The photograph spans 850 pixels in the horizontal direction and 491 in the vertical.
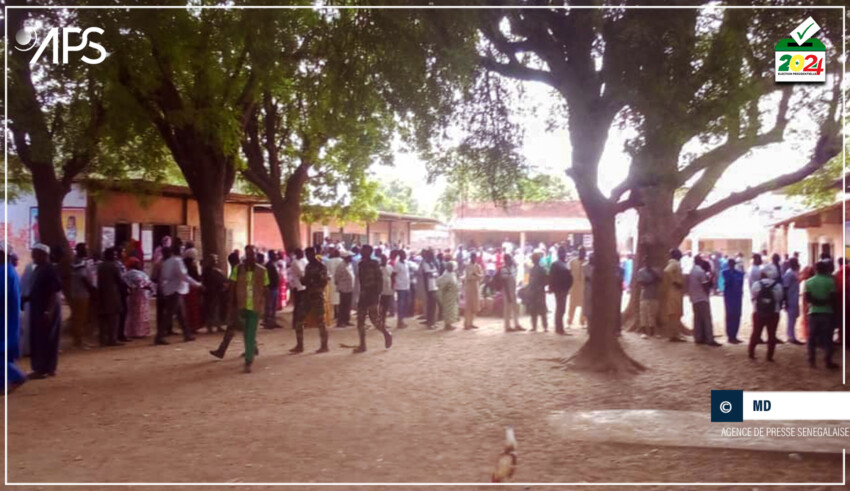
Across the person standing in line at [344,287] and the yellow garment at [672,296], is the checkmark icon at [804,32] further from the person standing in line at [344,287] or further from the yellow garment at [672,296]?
the person standing in line at [344,287]

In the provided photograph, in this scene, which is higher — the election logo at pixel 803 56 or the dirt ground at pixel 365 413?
the election logo at pixel 803 56

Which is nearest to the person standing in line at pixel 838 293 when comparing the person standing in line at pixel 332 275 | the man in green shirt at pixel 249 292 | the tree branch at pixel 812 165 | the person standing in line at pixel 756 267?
the tree branch at pixel 812 165

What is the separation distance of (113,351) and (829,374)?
925 centimetres

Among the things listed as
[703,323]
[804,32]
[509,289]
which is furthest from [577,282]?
[804,32]

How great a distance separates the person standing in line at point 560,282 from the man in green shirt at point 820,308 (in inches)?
208

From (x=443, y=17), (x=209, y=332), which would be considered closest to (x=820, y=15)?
(x=443, y=17)

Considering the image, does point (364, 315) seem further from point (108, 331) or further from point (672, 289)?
point (672, 289)

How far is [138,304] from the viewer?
12.3 m

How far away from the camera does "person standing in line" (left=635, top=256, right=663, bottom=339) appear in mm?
12062

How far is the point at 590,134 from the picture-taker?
8.05m

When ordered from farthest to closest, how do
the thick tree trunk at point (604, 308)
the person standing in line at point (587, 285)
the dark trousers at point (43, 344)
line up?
the person standing in line at point (587, 285) < the thick tree trunk at point (604, 308) < the dark trousers at point (43, 344)

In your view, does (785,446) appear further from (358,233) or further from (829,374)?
(358,233)

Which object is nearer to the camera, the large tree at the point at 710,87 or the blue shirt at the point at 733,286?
the large tree at the point at 710,87

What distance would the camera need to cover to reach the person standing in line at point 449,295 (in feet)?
46.8
